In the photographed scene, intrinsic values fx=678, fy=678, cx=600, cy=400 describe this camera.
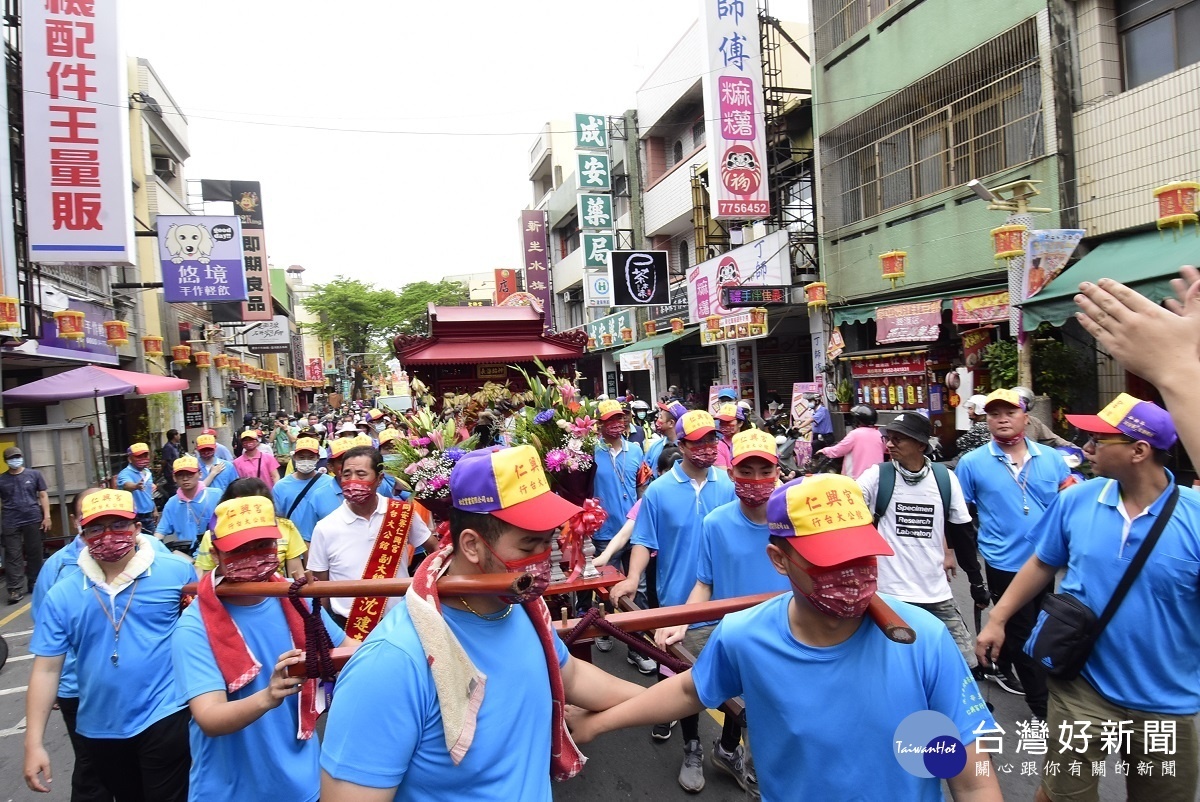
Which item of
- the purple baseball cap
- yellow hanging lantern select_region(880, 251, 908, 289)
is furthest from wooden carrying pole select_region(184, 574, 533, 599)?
yellow hanging lantern select_region(880, 251, 908, 289)

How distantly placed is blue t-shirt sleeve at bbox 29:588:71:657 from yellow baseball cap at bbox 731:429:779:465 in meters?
3.21

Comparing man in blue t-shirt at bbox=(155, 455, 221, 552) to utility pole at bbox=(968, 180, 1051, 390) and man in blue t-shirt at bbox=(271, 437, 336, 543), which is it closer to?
man in blue t-shirt at bbox=(271, 437, 336, 543)

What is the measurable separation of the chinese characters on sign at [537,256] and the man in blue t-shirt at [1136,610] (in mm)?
31686

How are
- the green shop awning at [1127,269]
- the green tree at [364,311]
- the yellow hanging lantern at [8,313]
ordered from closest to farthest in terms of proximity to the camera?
the green shop awning at [1127,269], the yellow hanging lantern at [8,313], the green tree at [364,311]

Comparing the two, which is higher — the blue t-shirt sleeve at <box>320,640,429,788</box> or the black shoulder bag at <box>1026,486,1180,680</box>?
the blue t-shirt sleeve at <box>320,640,429,788</box>

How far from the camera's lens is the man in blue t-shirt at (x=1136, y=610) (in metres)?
2.65

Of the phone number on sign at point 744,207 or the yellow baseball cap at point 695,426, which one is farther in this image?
the phone number on sign at point 744,207

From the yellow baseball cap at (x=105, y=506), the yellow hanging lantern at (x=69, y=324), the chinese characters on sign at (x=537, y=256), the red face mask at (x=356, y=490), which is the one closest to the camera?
the yellow baseball cap at (x=105, y=506)

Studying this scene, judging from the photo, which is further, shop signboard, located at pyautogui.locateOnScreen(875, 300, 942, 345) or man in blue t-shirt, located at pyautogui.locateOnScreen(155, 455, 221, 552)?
shop signboard, located at pyautogui.locateOnScreen(875, 300, 942, 345)

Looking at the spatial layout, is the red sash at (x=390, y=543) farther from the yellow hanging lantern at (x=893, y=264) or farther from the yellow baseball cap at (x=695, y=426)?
the yellow hanging lantern at (x=893, y=264)

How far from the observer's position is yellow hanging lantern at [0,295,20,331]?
10.0 m

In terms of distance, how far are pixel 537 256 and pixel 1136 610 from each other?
33.3 meters

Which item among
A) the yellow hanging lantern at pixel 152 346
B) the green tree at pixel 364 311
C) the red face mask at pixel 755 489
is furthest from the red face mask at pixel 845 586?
the green tree at pixel 364 311

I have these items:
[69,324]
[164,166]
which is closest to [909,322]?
[69,324]
